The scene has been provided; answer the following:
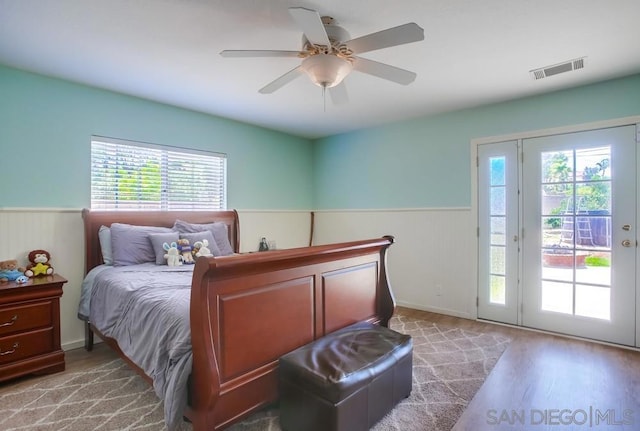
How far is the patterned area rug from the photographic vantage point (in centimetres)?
191

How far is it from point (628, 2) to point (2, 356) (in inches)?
179

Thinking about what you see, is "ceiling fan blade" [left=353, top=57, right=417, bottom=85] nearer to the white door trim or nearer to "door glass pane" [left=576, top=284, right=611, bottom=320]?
the white door trim

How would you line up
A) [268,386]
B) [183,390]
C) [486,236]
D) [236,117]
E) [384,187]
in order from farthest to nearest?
[384,187] → [236,117] → [486,236] → [268,386] → [183,390]

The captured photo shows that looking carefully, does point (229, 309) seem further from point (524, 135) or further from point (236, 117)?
point (524, 135)

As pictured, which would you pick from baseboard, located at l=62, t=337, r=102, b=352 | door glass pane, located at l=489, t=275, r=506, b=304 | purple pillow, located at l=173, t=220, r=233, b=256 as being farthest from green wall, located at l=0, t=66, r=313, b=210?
door glass pane, located at l=489, t=275, r=506, b=304

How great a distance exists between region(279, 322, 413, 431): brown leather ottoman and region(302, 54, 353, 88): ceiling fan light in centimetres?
164

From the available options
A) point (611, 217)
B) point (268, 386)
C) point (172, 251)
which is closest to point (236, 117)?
point (172, 251)

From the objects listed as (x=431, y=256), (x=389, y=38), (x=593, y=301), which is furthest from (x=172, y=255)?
(x=593, y=301)

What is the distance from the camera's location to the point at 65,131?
2986 millimetres

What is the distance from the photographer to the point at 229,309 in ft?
5.50

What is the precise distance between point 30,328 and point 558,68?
4.57 meters

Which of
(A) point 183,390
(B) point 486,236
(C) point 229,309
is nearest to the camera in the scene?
(A) point 183,390

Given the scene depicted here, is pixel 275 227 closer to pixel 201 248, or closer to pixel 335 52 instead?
pixel 201 248
